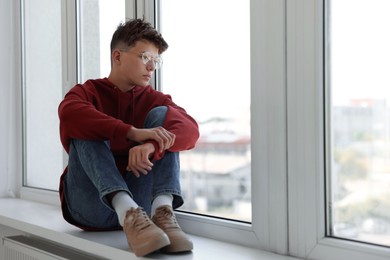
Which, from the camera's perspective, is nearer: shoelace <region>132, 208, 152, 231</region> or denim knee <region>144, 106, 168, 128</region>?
shoelace <region>132, 208, 152, 231</region>

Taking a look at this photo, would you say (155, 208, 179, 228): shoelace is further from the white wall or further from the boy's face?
the white wall

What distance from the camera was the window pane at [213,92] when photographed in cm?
155

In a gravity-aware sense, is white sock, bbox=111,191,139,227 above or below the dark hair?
below

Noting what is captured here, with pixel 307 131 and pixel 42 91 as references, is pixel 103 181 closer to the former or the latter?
pixel 307 131

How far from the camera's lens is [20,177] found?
2701 millimetres

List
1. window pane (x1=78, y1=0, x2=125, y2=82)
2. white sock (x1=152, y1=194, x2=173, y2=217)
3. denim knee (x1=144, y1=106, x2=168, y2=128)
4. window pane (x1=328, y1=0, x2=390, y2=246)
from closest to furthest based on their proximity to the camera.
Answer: window pane (x1=328, y1=0, x2=390, y2=246) < white sock (x1=152, y1=194, x2=173, y2=217) < denim knee (x1=144, y1=106, x2=168, y2=128) < window pane (x1=78, y1=0, x2=125, y2=82)

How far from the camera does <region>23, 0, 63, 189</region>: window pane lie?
8.27 feet

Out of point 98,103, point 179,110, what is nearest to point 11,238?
point 98,103

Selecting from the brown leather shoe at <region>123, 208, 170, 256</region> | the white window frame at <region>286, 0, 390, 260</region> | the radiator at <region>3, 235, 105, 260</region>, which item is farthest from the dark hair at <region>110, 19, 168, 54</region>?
the radiator at <region>3, 235, 105, 260</region>

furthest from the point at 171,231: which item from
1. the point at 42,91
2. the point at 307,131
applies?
the point at 42,91

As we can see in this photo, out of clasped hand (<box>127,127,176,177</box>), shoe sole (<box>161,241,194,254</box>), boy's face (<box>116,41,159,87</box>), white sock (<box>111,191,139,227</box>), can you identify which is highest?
boy's face (<box>116,41,159,87</box>)

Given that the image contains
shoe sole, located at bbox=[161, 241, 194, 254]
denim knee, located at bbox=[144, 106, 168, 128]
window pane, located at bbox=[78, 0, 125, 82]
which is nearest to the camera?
shoe sole, located at bbox=[161, 241, 194, 254]

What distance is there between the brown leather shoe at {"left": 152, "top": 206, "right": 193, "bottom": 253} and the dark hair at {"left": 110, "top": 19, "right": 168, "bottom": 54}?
21.2 inches

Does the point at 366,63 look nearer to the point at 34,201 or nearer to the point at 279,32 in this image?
the point at 279,32
